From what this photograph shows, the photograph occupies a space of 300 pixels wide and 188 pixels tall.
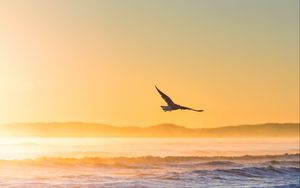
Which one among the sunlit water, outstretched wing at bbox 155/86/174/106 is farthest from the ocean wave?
outstretched wing at bbox 155/86/174/106

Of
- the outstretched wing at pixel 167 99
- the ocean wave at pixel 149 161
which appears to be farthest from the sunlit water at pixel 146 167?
the outstretched wing at pixel 167 99

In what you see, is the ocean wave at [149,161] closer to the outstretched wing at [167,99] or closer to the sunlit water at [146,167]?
the sunlit water at [146,167]

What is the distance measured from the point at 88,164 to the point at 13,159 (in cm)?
533

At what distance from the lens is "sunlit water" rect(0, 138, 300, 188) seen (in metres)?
39.8

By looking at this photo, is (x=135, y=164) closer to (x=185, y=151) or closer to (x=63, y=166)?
(x=63, y=166)

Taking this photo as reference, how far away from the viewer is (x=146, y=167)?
158 feet

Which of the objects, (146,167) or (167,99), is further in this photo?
(146,167)

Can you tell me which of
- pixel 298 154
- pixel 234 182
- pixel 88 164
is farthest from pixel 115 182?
pixel 298 154

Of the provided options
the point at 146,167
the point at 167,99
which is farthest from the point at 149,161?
the point at 167,99

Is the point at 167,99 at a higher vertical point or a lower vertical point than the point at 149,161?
lower

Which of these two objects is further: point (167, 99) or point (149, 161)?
point (149, 161)

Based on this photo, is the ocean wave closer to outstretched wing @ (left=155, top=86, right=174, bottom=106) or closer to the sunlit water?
the sunlit water

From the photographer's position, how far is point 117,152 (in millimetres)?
56188

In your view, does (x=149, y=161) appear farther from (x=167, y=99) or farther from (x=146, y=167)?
(x=167, y=99)
